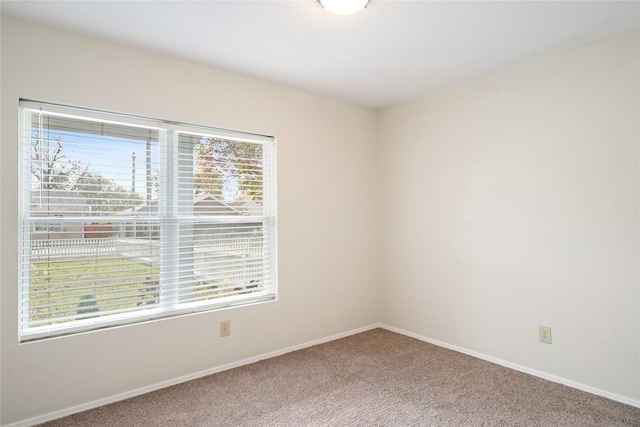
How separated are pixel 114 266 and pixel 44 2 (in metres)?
1.58

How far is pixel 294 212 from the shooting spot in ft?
11.0

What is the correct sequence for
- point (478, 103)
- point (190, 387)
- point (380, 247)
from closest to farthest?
point (190, 387), point (478, 103), point (380, 247)

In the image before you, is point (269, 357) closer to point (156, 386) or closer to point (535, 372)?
point (156, 386)

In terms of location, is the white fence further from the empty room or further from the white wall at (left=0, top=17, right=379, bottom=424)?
the white wall at (left=0, top=17, right=379, bottom=424)

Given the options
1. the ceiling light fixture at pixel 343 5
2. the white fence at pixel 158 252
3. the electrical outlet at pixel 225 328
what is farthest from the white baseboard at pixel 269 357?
the ceiling light fixture at pixel 343 5

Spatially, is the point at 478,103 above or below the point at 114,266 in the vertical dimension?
above

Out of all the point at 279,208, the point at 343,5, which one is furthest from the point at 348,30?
the point at 279,208

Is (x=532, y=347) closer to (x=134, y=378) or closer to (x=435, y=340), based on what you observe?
(x=435, y=340)

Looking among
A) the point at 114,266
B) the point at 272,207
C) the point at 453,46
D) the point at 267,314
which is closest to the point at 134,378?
the point at 114,266

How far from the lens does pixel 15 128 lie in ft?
7.06

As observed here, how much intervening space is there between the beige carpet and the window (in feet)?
1.91

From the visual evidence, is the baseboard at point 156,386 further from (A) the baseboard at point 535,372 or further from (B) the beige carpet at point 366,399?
(A) the baseboard at point 535,372

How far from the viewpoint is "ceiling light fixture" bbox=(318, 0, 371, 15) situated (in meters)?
1.94

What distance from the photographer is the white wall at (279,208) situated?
215 centimetres
